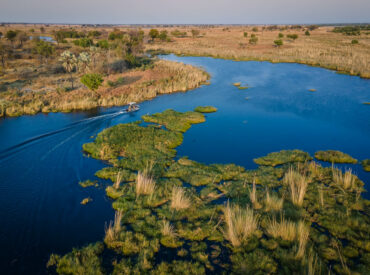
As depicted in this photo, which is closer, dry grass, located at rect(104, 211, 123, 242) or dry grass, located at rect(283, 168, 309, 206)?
dry grass, located at rect(104, 211, 123, 242)

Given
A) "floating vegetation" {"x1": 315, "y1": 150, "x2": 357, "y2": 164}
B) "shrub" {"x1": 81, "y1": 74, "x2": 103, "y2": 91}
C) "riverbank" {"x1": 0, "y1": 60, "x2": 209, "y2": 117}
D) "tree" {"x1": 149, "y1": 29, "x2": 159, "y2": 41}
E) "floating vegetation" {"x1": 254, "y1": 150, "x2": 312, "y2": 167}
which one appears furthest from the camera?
"tree" {"x1": 149, "y1": 29, "x2": 159, "y2": 41}

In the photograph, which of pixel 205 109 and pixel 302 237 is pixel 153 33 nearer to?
pixel 205 109

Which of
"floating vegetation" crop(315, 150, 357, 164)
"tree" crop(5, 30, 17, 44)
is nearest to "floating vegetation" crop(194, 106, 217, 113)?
"floating vegetation" crop(315, 150, 357, 164)

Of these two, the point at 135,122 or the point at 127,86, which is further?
the point at 127,86

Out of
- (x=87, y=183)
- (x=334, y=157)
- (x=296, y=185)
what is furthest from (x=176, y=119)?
(x=334, y=157)

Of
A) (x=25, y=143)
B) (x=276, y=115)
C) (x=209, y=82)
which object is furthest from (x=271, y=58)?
(x=25, y=143)

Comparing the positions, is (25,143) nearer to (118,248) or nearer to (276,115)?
(118,248)

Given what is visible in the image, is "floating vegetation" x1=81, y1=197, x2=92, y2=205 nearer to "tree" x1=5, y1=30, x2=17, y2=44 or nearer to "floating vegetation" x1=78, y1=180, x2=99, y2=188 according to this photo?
"floating vegetation" x1=78, y1=180, x2=99, y2=188
